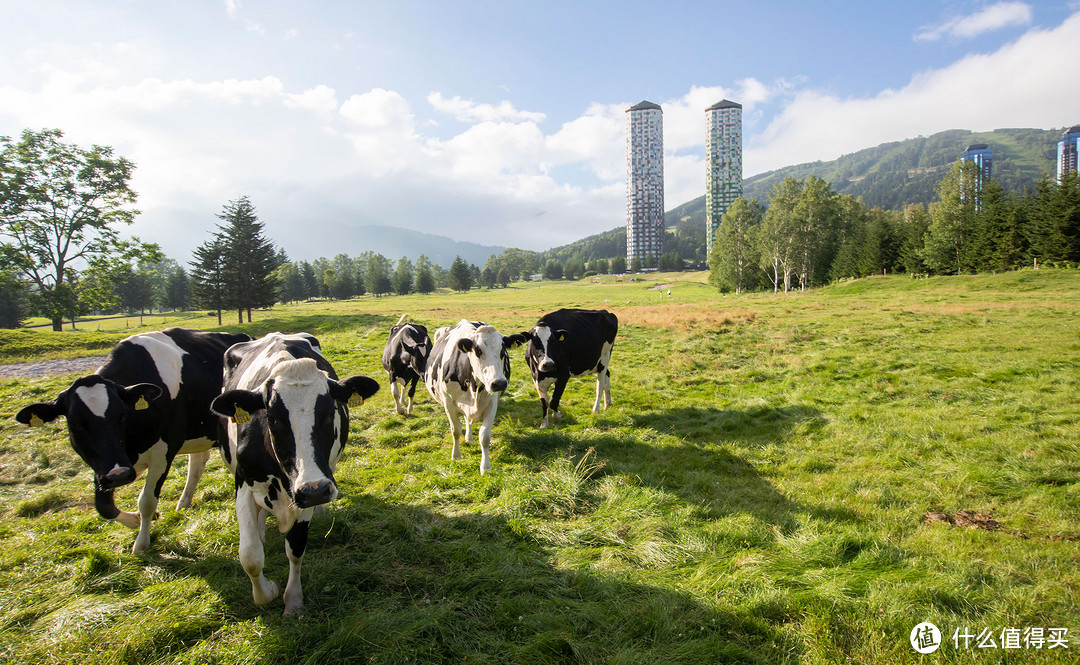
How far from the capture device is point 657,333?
1988 centimetres

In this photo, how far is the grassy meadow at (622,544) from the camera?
11.4 feet

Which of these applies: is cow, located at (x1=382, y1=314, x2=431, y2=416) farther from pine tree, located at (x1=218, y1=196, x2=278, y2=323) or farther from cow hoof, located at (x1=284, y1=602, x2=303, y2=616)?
pine tree, located at (x1=218, y1=196, x2=278, y2=323)

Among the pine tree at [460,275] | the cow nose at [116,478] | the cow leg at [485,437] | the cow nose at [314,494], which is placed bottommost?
the cow leg at [485,437]

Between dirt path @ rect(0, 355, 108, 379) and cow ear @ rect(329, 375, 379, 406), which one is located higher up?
cow ear @ rect(329, 375, 379, 406)

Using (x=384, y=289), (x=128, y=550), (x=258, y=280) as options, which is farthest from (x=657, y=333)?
(x=384, y=289)

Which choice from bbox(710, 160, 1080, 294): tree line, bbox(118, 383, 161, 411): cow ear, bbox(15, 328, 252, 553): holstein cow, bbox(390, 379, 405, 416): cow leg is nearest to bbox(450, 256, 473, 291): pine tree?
bbox(710, 160, 1080, 294): tree line

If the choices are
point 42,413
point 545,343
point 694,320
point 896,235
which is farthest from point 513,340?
point 896,235

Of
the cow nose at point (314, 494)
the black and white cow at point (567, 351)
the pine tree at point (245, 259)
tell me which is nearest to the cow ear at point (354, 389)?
the cow nose at point (314, 494)

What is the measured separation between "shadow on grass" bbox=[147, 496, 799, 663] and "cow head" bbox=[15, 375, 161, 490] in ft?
3.87

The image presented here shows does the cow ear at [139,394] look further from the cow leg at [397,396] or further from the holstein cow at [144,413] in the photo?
the cow leg at [397,396]

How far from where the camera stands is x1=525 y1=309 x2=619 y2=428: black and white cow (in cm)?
927

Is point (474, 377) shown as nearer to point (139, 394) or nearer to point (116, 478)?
point (139, 394)

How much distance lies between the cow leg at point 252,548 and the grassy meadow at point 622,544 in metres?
0.14

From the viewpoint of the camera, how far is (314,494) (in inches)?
130
